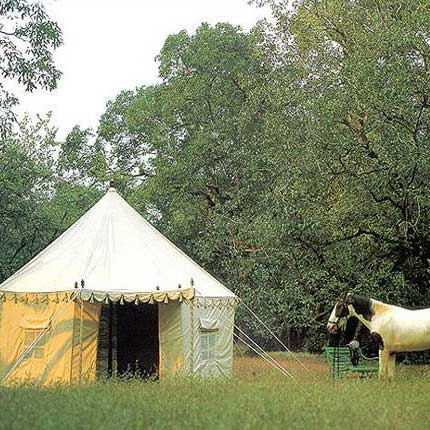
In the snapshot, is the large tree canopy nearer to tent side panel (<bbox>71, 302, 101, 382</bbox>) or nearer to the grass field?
the grass field

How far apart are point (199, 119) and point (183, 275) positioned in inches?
475

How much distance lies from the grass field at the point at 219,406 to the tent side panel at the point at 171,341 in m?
1.36

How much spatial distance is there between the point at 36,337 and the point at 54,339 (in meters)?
0.61

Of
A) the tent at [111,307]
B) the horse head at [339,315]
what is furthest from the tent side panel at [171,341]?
the horse head at [339,315]

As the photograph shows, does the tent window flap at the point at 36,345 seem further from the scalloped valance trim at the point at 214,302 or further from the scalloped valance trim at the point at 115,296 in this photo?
the scalloped valance trim at the point at 214,302

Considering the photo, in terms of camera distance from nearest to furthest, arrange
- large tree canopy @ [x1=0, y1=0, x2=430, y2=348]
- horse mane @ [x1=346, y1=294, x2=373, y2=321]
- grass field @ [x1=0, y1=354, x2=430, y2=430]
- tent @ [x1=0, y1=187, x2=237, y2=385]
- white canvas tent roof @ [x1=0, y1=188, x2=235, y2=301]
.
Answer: grass field @ [x1=0, y1=354, x2=430, y2=430] < tent @ [x1=0, y1=187, x2=237, y2=385] < white canvas tent roof @ [x1=0, y1=188, x2=235, y2=301] < horse mane @ [x1=346, y1=294, x2=373, y2=321] < large tree canopy @ [x1=0, y1=0, x2=430, y2=348]

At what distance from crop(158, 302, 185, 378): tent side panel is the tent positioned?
0.02 m

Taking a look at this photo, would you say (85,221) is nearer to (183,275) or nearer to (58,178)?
(183,275)

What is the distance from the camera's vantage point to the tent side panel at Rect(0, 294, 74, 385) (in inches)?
558

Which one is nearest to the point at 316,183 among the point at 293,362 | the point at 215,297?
the point at 215,297

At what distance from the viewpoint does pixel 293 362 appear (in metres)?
21.8

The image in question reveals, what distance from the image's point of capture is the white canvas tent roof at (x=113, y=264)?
14.7 m

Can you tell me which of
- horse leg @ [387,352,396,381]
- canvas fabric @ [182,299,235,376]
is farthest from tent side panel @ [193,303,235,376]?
horse leg @ [387,352,396,381]

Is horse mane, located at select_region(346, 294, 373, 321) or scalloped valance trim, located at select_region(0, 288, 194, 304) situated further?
horse mane, located at select_region(346, 294, 373, 321)
